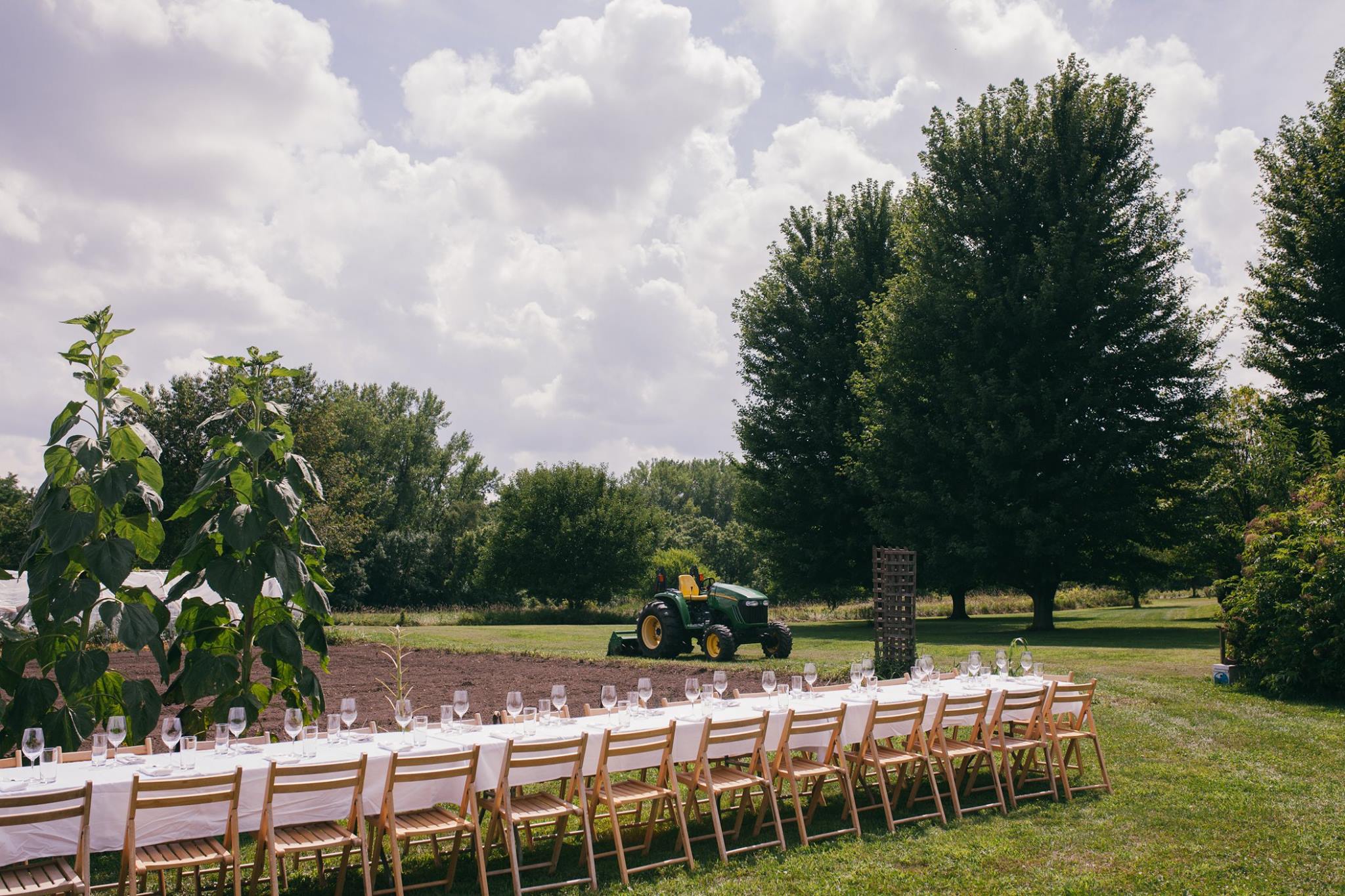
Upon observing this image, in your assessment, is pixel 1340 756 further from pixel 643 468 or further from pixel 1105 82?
pixel 643 468

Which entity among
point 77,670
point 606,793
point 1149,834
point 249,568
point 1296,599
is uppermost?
point 249,568

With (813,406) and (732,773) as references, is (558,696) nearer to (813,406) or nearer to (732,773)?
(732,773)

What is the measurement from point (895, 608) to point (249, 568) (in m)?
8.53

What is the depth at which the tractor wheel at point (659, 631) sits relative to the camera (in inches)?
718

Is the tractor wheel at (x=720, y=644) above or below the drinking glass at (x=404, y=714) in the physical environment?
below

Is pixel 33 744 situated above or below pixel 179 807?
above

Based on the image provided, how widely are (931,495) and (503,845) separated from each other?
20.6m

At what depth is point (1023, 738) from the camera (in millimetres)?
8000

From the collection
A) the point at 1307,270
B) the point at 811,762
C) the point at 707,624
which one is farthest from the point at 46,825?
the point at 1307,270

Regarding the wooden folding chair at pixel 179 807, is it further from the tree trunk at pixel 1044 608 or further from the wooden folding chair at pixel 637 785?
the tree trunk at pixel 1044 608

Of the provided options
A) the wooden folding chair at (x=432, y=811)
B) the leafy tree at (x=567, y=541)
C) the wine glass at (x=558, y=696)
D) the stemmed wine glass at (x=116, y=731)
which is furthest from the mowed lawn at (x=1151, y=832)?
the leafy tree at (x=567, y=541)

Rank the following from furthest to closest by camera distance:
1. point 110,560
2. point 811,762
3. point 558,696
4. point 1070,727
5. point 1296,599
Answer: point 1296,599 → point 1070,727 → point 811,762 → point 558,696 → point 110,560

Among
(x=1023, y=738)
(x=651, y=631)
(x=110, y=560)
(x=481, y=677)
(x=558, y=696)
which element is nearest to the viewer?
(x=110, y=560)

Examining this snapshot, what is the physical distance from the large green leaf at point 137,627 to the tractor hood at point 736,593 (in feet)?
41.6
